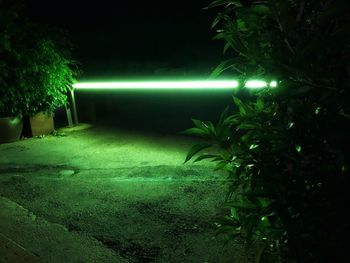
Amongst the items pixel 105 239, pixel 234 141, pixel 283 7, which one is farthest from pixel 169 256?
pixel 283 7

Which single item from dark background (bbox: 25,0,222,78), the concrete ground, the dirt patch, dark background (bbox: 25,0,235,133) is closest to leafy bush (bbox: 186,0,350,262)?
the concrete ground

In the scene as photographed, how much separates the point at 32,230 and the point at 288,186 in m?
3.13

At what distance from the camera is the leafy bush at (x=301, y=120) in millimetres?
2111

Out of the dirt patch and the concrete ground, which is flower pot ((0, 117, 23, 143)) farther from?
the dirt patch

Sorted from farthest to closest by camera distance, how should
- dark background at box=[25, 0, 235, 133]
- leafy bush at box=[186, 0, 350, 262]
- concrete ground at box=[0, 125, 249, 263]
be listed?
dark background at box=[25, 0, 235, 133], concrete ground at box=[0, 125, 249, 263], leafy bush at box=[186, 0, 350, 262]

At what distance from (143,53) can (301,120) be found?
17546mm

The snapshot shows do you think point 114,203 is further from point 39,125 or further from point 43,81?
point 39,125

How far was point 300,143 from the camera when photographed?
7.80 ft

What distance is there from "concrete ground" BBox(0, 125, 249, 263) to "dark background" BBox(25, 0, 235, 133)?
7.23ft

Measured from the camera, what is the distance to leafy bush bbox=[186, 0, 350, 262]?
211cm

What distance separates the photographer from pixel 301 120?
7.66ft

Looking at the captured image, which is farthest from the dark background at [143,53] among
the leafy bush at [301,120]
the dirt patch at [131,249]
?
the leafy bush at [301,120]

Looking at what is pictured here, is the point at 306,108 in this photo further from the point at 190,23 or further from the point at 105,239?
the point at 190,23

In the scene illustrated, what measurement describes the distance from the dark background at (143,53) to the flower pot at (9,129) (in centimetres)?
204
